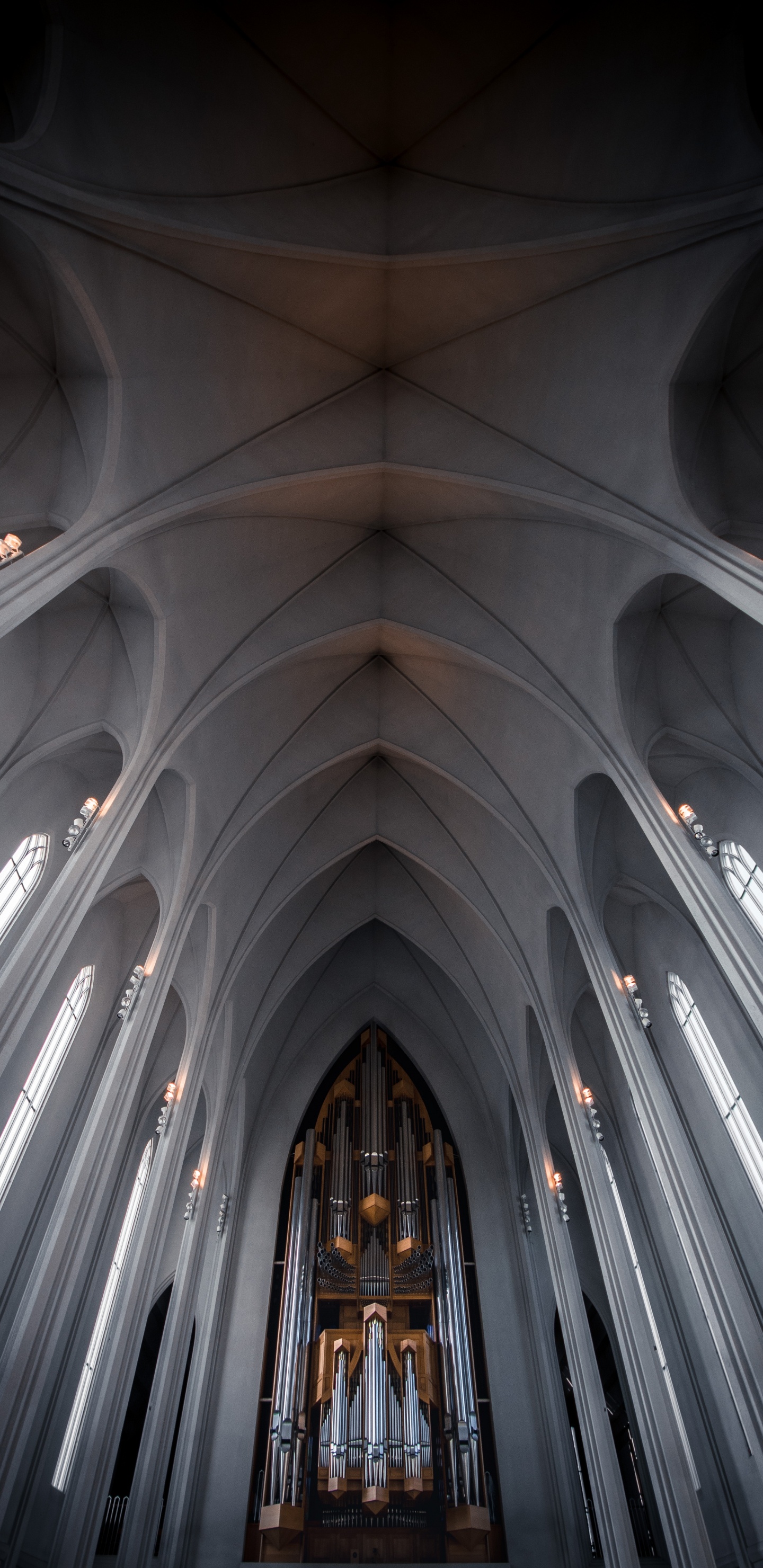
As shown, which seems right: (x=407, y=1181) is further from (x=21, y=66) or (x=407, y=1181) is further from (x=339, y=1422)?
(x=21, y=66)

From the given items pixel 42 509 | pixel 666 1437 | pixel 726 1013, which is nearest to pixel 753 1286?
pixel 666 1437

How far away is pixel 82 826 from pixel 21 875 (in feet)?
5.87

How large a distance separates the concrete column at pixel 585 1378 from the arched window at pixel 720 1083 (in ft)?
12.2

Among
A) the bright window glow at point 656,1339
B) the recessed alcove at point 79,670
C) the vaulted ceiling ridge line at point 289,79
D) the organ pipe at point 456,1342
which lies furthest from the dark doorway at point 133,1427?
the vaulted ceiling ridge line at point 289,79

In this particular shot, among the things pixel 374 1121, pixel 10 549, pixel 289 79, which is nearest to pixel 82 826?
pixel 10 549

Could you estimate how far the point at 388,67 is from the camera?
10586mm

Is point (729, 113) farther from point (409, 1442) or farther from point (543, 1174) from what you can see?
point (409, 1442)

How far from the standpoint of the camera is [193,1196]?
14.1 meters

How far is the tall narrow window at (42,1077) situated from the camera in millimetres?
11328

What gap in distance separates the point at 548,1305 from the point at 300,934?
30.0ft

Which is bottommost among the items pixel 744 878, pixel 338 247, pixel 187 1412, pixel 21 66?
pixel 187 1412

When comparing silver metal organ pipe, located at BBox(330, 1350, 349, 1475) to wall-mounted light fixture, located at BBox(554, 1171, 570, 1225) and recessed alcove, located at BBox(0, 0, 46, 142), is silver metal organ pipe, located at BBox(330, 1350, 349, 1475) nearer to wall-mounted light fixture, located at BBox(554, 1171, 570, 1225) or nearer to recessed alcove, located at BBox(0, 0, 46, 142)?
wall-mounted light fixture, located at BBox(554, 1171, 570, 1225)

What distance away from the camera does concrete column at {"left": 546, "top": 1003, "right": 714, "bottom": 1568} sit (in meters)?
9.43

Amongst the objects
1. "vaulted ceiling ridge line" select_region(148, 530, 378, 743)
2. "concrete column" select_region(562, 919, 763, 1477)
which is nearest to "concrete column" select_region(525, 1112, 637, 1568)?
"concrete column" select_region(562, 919, 763, 1477)
